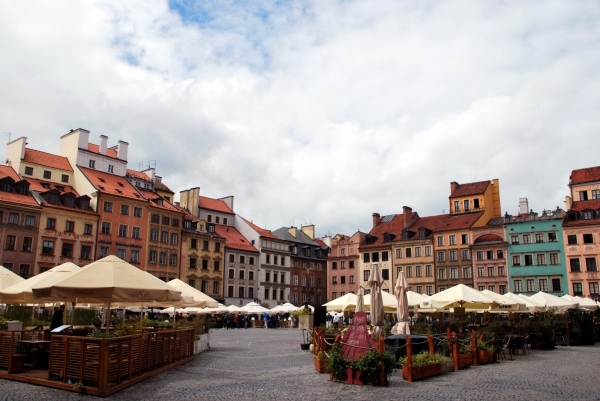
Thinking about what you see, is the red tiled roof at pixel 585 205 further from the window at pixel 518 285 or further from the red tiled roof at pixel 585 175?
the window at pixel 518 285

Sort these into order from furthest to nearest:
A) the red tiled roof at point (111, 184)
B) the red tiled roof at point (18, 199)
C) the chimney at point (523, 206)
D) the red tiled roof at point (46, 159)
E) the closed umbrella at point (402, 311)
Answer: the chimney at point (523, 206), the red tiled roof at point (111, 184), the red tiled roof at point (46, 159), the red tiled roof at point (18, 199), the closed umbrella at point (402, 311)

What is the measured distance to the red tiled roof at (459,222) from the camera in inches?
2394

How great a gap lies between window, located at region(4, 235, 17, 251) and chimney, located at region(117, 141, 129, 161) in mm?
15981

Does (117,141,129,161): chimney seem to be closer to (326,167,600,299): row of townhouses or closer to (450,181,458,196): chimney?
(326,167,600,299): row of townhouses

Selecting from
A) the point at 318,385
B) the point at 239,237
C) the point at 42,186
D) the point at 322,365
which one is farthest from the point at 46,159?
the point at 318,385

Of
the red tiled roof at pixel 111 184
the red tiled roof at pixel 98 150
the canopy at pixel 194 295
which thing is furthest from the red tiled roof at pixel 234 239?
the canopy at pixel 194 295

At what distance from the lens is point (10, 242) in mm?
44531

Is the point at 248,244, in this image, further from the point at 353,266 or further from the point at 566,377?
the point at 566,377

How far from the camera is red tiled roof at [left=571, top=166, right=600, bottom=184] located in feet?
193

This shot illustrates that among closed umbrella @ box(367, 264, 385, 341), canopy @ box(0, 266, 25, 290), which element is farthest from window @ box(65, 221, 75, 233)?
closed umbrella @ box(367, 264, 385, 341)

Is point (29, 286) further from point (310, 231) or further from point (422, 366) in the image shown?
point (310, 231)

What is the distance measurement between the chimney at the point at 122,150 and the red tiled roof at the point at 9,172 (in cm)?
1142

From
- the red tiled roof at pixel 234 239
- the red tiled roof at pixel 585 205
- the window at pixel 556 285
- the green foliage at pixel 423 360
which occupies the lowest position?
the green foliage at pixel 423 360

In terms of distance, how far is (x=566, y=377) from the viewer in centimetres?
1481
